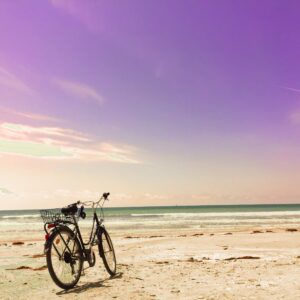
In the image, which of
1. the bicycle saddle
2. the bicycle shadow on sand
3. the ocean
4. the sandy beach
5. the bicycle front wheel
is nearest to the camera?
the sandy beach

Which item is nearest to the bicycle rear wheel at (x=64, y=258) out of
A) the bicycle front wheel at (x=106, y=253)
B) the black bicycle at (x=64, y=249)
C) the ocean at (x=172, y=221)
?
the black bicycle at (x=64, y=249)

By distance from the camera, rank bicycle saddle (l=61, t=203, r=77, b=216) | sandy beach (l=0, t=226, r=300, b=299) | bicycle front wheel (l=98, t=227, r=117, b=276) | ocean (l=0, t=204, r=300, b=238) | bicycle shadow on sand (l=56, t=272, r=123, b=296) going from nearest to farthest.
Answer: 1. sandy beach (l=0, t=226, r=300, b=299)
2. bicycle shadow on sand (l=56, t=272, r=123, b=296)
3. bicycle saddle (l=61, t=203, r=77, b=216)
4. bicycle front wheel (l=98, t=227, r=117, b=276)
5. ocean (l=0, t=204, r=300, b=238)

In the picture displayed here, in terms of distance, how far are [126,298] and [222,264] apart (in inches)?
160

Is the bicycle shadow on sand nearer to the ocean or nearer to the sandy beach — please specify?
the sandy beach

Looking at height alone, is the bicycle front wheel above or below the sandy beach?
above

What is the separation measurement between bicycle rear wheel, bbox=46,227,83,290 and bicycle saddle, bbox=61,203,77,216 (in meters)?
0.33

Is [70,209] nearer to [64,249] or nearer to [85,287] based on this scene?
[64,249]

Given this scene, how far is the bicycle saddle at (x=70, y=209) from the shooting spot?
716 centimetres

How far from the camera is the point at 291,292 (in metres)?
5.91

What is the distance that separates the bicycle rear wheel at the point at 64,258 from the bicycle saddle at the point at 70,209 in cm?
33

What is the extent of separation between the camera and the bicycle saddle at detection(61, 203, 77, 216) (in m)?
7.16

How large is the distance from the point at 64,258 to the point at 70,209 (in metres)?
0.92

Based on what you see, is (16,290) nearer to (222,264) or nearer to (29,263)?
(29,263)

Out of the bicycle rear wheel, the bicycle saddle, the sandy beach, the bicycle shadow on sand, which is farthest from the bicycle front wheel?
the bicycle saddle
